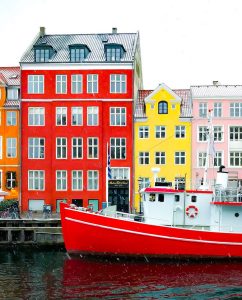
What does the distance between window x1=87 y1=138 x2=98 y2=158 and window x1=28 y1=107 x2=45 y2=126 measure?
15.7 ft

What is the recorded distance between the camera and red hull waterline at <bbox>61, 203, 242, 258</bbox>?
1439 inches

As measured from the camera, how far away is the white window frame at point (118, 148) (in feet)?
184

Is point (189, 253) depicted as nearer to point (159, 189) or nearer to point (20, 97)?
point (159, 189)

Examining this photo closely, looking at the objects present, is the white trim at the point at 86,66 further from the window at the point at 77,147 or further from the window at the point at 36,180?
the window at the point at 36,180

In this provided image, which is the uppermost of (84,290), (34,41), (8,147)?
(34,41)

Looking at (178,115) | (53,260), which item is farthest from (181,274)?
(178,115)

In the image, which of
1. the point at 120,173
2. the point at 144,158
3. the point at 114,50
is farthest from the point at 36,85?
the point at 144,158

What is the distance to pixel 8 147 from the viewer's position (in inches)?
2245

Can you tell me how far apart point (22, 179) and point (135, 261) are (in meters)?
22.0

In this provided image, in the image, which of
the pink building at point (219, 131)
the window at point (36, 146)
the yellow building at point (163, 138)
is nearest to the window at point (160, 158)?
the yellow building at point (163, 138)

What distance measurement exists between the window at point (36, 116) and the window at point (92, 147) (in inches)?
188

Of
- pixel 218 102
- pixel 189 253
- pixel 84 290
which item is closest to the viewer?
pixel 84 290

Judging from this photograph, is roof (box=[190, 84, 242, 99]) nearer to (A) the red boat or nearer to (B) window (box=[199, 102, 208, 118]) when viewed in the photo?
(B) window (box=[199, 102, 208, 118])

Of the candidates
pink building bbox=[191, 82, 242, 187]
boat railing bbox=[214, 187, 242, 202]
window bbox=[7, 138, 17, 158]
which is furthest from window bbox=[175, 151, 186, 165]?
boat railing bbox=[214, 187, 242, 202]
